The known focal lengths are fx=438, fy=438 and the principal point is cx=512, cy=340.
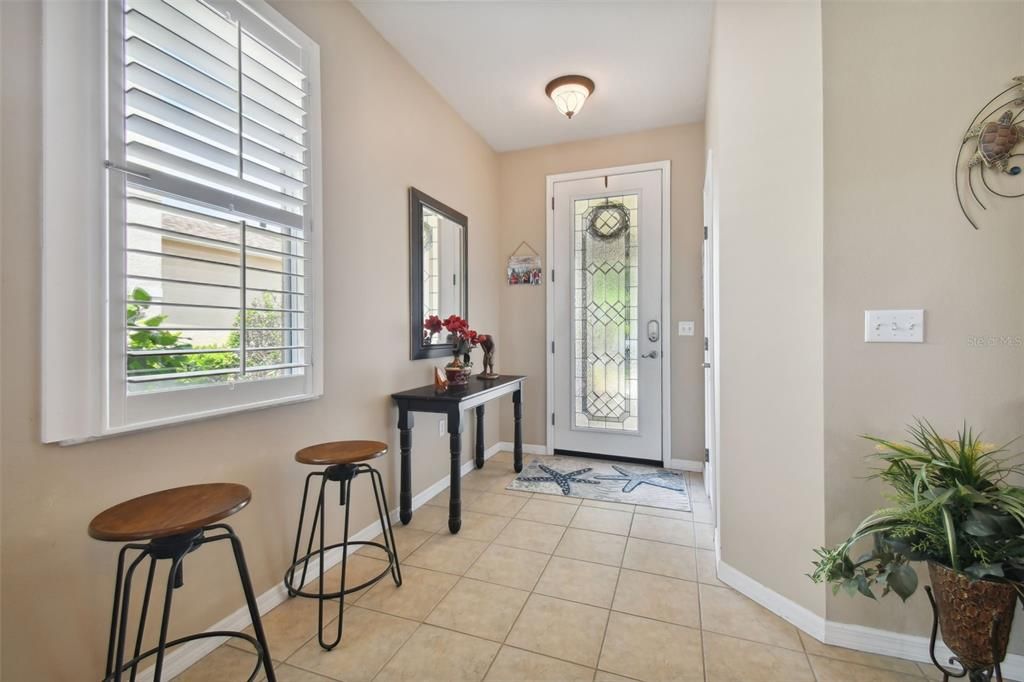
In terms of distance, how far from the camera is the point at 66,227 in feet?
3.87

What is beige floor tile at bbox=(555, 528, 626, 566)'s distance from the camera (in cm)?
221

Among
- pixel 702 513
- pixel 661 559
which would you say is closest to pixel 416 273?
pixel 661 559

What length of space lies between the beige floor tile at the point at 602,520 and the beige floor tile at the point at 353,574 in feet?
3.63

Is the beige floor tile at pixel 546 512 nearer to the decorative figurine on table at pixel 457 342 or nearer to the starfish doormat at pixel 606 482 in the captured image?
the starfish doormat at pixel 606 482

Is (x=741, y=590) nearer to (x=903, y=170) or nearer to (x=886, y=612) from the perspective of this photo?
(x=886, y=612)

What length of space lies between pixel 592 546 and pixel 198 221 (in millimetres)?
2277

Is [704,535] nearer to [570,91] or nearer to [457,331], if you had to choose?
[457,331]

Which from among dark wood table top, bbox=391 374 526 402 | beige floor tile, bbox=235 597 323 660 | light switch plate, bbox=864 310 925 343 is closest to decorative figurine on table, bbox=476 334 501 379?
dark wood table top, bbox=391 374 526 402

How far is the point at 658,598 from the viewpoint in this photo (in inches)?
73.4

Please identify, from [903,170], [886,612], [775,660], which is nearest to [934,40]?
[903,170]

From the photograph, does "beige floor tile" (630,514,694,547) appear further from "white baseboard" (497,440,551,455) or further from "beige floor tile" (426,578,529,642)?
"white baseboard" (497,440,551,455)

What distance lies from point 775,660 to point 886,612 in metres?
0.43

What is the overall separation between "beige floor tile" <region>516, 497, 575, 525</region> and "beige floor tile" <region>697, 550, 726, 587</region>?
0.74 meters

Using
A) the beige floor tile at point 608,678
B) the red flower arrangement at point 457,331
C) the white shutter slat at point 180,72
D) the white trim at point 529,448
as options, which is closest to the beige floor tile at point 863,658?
the beige floor tile at point 608,678
